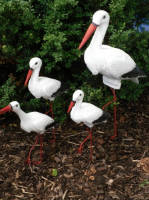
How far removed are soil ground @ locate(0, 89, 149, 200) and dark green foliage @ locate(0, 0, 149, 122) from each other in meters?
0.44

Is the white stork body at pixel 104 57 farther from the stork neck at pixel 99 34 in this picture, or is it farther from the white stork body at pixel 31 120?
the white stork body at pixel 31 120

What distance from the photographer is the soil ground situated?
3.54 meters

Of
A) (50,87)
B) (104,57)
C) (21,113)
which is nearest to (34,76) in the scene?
(50,87)

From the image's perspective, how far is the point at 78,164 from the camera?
3945mm

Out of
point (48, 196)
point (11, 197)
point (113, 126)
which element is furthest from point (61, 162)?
point (113, 126)

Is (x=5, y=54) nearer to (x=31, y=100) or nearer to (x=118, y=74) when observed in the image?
(x=31, y=100)

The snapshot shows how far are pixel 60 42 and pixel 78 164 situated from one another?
5.88 ft

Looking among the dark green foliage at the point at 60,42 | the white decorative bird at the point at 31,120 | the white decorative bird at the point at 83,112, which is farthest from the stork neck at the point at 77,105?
the dark green foliage at the point at 60,42

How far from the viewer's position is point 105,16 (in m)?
3.47

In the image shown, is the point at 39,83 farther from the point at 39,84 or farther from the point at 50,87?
the point at 50,87

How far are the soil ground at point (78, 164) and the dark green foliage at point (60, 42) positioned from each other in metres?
0.44

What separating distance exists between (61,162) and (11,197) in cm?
84

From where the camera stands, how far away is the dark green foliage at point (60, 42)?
167 inches

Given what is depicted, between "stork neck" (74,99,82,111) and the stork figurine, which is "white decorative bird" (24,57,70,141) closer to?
"stork neck" (74,99,82,111)
